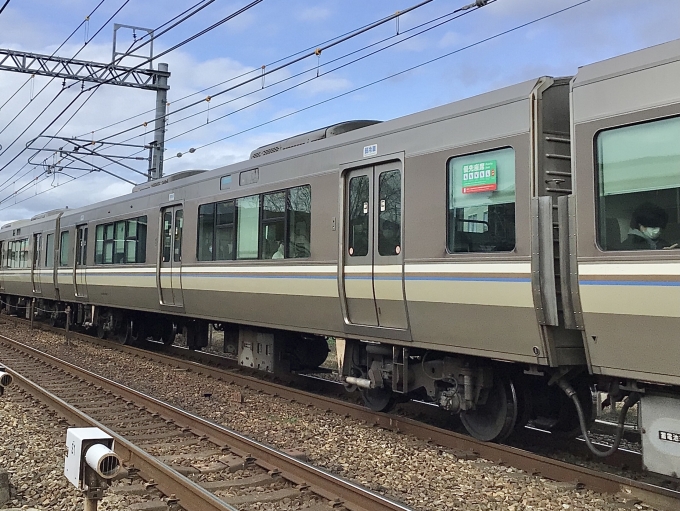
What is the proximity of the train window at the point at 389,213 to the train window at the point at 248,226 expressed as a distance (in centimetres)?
264

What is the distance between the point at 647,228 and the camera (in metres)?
4.85

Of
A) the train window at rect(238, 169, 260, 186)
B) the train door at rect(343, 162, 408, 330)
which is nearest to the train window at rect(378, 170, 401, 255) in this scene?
the train door at rect(343, 162, 408, 330)

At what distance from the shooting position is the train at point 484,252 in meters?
4.89

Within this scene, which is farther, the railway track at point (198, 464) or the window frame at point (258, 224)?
the window frame at point (258, 224)

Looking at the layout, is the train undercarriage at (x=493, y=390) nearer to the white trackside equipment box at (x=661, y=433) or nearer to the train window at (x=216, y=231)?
the white trackside equipment box at (x=661, y=433)

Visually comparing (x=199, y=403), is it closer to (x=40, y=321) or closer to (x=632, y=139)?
(x=632, y=139)

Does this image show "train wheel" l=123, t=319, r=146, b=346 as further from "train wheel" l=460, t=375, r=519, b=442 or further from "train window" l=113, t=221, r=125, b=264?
"train wheel" l=460, t=375, r=519, b=442

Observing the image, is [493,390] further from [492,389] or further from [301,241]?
→ [301,241]

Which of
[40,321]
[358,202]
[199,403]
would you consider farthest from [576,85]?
[40,321]

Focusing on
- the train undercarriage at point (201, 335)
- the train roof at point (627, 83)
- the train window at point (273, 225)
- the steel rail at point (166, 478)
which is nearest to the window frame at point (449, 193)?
the train roof at point (627, 83)

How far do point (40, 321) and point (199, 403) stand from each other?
53.7ft

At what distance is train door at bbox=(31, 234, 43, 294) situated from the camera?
2008cm

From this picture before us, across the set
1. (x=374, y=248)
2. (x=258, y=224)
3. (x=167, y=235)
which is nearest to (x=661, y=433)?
(x=374, y=248)

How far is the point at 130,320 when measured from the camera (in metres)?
15.6
